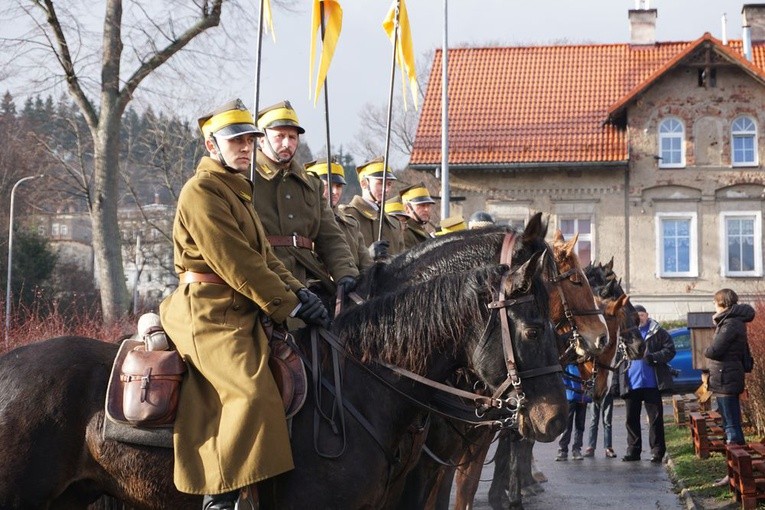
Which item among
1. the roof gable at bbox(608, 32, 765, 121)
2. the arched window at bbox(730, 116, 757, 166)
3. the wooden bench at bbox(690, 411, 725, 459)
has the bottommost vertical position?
the wooden bench at bbox(690, 411, 725, 459)

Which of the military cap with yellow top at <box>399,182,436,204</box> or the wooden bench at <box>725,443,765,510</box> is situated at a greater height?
the military cap with yellow top at <box>399,182,436,204</box>

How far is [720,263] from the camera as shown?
133ft

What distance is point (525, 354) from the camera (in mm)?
5590

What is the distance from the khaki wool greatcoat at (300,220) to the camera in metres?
7.63

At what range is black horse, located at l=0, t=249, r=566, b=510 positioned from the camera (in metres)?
5.63

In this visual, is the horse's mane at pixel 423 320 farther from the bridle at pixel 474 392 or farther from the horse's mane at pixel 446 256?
the horse's mane at pixel 446 256

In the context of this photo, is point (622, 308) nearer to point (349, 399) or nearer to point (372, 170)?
point (372, 170)

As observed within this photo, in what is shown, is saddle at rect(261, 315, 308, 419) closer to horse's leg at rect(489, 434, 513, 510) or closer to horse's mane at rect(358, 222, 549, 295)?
horse's mane at rect(358, 222, 549, 295)

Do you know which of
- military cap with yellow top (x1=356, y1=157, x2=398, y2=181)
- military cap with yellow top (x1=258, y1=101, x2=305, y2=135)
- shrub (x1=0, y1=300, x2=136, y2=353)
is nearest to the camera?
military cap with yellow top (x1=258, y1=101, x2=305, y2=135)

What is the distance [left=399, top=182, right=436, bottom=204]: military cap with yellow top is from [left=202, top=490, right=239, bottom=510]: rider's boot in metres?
6.76

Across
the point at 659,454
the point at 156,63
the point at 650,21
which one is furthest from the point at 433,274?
the point at 650,21

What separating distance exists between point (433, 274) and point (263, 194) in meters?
1.75

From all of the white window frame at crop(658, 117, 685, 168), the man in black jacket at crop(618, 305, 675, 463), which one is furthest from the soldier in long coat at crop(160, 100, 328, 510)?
the white window frame at crop(658, 117, 685, 168)

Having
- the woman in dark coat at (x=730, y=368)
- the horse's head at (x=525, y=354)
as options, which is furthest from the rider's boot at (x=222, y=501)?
the woman in dark coat at (x=730, y=368)
